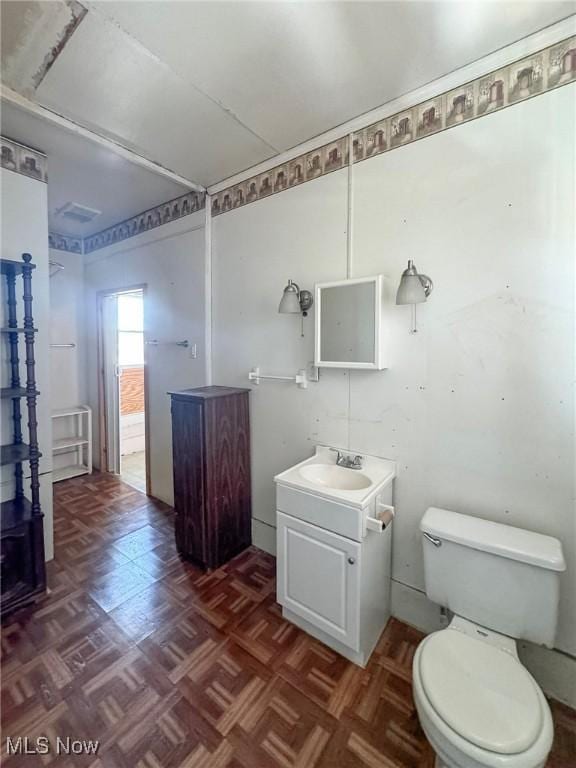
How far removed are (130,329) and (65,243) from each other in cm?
112

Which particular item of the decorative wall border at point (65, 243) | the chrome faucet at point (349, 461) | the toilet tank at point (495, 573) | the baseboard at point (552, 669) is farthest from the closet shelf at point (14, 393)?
the baseboard at point (552, 669)

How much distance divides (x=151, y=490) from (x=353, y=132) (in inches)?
130

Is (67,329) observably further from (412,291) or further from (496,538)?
(496,538)

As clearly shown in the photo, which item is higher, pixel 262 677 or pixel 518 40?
pixel 518 40

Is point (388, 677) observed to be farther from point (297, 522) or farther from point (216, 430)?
point (216, 430)

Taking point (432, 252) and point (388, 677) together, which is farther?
point (432, 252)

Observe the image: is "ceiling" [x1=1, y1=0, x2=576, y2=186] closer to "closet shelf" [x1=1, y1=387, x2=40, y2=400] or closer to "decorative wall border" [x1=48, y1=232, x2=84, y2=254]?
"closet shelf" [x1=1, y1=387, x2=40, y2=400]

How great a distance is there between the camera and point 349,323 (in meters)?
1.86

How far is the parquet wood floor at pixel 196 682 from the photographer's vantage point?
1.24 metres

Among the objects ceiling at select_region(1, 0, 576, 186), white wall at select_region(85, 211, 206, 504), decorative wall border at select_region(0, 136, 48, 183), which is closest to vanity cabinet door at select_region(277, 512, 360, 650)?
white wall at select_region(85, 211, 206, 504)

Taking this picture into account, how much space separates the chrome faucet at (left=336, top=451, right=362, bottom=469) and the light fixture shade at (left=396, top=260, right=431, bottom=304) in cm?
88

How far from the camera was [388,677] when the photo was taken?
1.53 m

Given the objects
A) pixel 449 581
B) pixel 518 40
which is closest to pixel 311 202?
pixel 518 40

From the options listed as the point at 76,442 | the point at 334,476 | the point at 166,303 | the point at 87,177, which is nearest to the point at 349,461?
the point at 334,476
